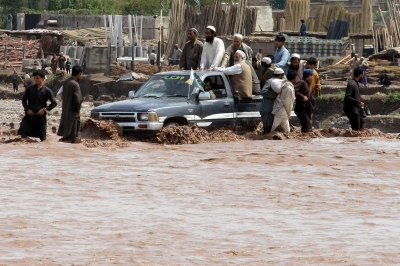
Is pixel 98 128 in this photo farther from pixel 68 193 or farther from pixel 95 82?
pixel 95 82

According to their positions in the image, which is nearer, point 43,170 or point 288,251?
point 288,251

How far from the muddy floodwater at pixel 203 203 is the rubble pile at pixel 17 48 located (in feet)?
122

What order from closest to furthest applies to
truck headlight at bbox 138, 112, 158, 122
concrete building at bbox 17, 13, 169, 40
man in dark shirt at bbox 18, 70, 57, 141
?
man in dark shirt at bbox 18, 70, 57, 141 < truck headlight at bbox 138, 112, 158, 122 < concrete building at bbox 17, 13, 169, 40

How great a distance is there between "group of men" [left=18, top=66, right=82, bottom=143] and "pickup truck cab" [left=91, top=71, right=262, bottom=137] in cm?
103

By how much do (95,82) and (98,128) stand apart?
963 inches

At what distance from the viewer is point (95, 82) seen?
133 feet

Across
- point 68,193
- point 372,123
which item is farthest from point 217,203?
point 372,123

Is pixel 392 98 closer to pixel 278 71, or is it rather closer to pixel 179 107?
pixel 278 71

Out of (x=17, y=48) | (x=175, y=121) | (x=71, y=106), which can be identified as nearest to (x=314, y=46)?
(x=17, y=48)

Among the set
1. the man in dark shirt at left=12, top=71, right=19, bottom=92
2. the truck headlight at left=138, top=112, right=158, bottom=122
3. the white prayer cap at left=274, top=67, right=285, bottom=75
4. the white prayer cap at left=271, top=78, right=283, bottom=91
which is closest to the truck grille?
the truck headlight at left=138, top=112, right=158, bottom=122

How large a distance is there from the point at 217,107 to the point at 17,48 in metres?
37.5

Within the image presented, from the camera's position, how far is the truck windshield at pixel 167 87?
16859 mm

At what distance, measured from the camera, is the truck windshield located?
16.9m

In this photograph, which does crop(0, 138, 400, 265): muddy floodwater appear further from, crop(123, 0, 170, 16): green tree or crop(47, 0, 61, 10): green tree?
crop(47, 0, 61, 10): green tree
